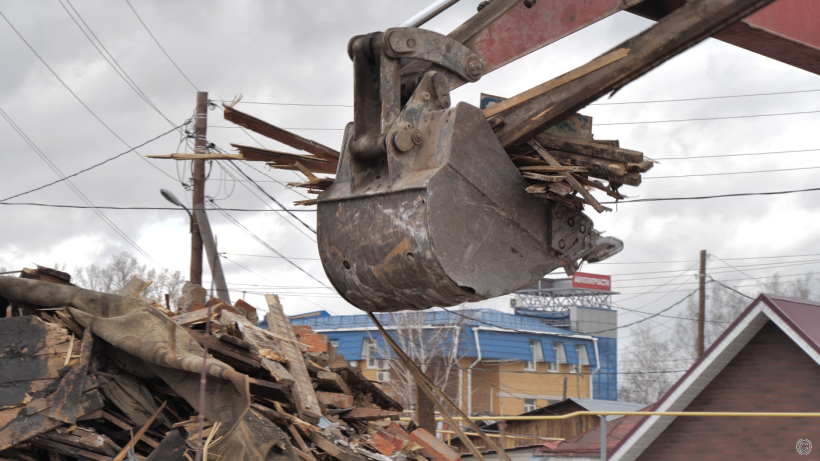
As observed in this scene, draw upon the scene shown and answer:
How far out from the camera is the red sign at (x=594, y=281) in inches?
2436

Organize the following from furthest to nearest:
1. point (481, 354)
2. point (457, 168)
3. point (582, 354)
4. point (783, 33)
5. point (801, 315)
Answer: point (582, 354), point (481, 354), point (801, 315), point (783, 33), point (457, 168)

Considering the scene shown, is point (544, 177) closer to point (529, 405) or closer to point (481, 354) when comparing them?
point (481, 354)

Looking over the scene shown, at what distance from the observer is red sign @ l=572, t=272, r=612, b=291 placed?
2436 inches

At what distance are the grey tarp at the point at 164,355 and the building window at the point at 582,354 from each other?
4101 centimetres

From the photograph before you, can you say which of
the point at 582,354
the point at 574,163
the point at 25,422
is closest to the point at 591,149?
the point at 574,163

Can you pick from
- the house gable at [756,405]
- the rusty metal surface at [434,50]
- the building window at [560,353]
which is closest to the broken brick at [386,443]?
the rusty metal surface at [434,50]

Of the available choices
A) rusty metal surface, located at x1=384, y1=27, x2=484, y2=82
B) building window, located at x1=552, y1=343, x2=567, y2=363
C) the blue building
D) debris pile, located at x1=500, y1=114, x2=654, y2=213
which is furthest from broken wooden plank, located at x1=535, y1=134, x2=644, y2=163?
building window, located at x1=552, y1=343, x2=567, y2=363

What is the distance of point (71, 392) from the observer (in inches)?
236

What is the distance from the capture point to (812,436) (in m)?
11.0

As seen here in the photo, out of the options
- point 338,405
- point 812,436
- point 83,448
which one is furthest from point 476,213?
point 812,436

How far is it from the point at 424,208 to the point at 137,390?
4.72 meters

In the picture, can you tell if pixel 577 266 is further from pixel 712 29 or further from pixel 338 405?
pixel 338 405

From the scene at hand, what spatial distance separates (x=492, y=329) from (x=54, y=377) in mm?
33118

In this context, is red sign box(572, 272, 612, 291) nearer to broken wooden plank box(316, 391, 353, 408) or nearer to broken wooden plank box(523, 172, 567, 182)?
broken wooden plank box(316, 391, 353, 408)
